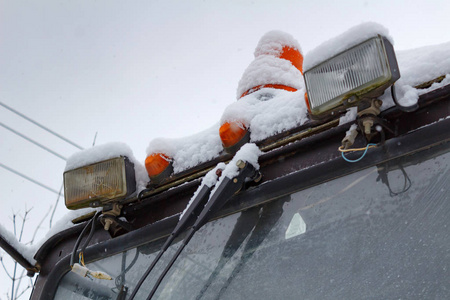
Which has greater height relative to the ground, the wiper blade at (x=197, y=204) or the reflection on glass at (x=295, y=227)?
the wiper blade at (x=197, y=204)

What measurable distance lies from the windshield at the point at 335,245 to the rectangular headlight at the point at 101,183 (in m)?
0.29

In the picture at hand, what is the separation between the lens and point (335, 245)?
1.77 metres

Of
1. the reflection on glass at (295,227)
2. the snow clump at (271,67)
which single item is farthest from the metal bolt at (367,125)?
the snow clump at (271,67)

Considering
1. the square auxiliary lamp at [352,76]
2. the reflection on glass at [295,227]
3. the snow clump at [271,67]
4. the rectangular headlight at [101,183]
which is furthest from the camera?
the snow clump at [271,67]

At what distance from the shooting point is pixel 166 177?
7.61ft

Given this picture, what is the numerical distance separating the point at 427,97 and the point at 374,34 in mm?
241

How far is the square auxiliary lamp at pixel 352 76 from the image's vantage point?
5.73 feet

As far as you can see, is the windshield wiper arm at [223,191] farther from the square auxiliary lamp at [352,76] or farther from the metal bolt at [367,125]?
the metal bolt at [367,125]

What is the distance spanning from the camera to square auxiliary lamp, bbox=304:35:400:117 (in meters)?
1.75

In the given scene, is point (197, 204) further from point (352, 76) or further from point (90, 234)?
point (352, 76)

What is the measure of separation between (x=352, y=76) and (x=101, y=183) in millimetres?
1049

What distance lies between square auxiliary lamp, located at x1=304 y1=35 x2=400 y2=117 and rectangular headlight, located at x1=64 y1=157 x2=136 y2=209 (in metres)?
0.80

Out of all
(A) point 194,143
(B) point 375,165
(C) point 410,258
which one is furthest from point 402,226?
(A) point 194,143

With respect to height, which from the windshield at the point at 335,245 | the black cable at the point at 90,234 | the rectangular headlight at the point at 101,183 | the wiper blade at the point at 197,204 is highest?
the rectangular headlight at the point at 101,183
